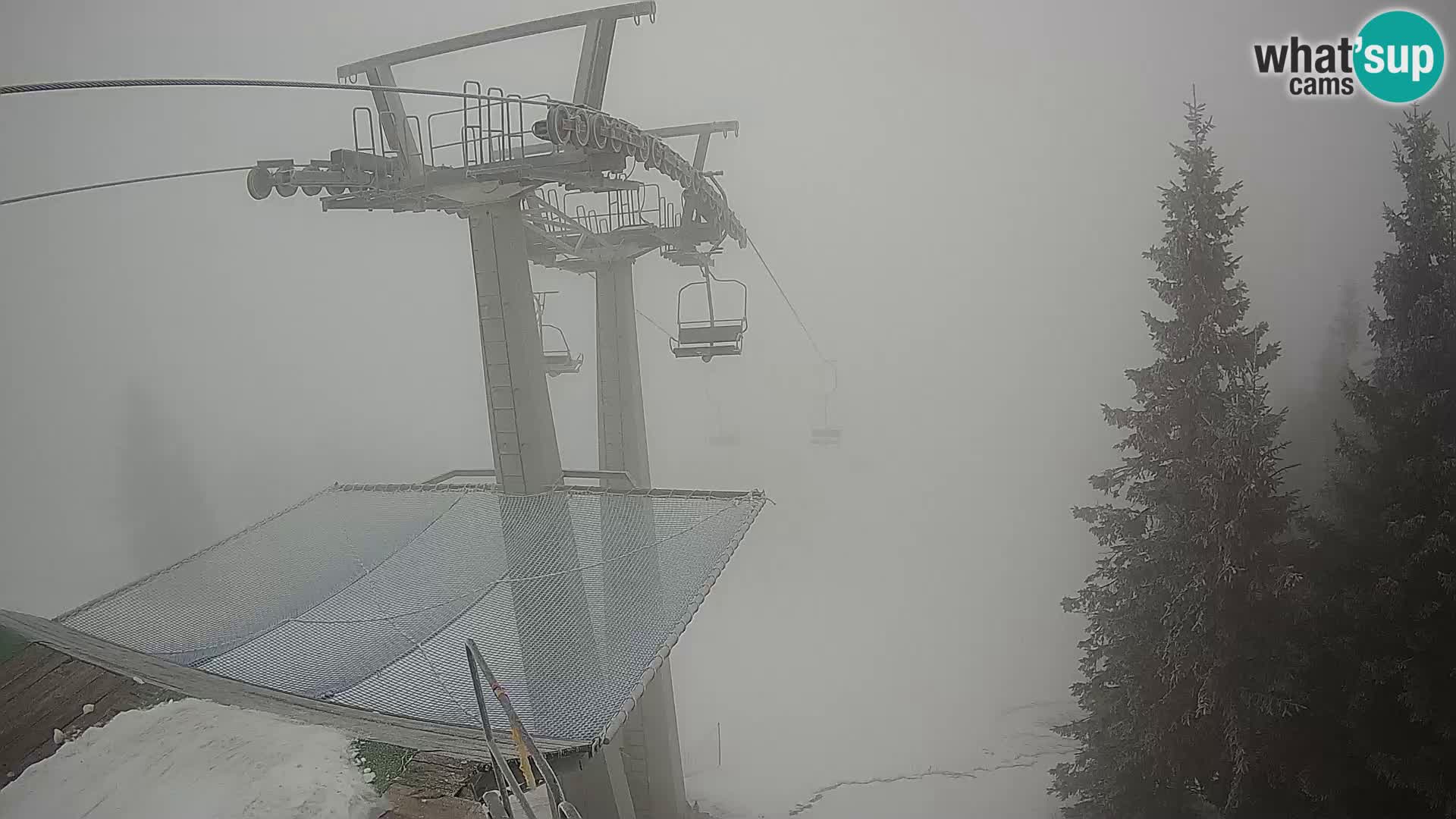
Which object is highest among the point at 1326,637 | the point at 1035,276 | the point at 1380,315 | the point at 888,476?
the point at 1035,276

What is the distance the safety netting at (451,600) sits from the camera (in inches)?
95.5

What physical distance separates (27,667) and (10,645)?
0.17m

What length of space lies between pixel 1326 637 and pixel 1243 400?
64.4 inches

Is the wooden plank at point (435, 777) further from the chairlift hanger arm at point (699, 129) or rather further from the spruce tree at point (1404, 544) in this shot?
the spruce tree at point (1404, 544)

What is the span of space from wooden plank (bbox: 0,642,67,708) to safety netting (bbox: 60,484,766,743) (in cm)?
21

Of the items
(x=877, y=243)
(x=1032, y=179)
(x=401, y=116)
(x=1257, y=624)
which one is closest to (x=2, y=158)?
(x=401, y=116)

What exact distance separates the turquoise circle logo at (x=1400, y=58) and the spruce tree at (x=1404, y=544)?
0.80 ft

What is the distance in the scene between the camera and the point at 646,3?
12.1 ft

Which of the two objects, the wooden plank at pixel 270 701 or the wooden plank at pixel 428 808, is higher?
the wooden plank at pixel 270 701

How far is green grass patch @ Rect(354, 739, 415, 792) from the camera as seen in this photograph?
2242mm

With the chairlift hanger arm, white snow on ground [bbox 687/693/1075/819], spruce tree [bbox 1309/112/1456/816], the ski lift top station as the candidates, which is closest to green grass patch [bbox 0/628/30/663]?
the ski lift top station

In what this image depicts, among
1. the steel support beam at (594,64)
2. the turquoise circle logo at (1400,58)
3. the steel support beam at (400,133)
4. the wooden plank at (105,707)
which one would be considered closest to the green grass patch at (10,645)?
the wooden plank at (105,707)

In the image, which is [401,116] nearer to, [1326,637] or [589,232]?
[589,232]

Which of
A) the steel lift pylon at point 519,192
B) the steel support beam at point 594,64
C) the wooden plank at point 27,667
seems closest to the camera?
the wooden plank at point 27,667
